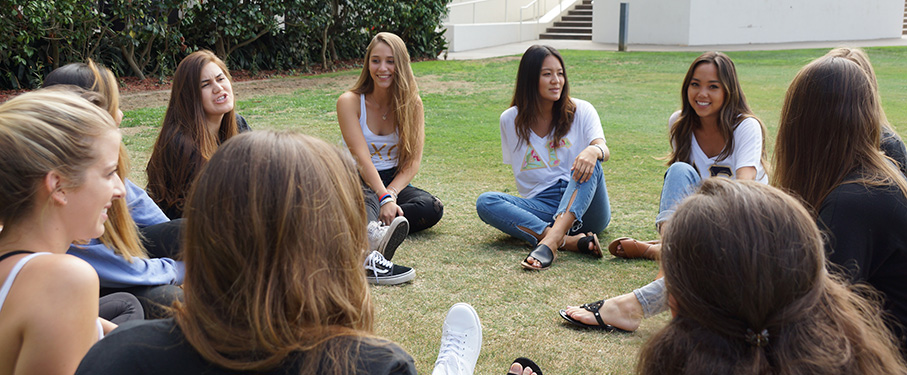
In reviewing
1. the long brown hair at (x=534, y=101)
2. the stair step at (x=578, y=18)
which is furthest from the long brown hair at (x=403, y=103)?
the stair step at (x=578, y=18)

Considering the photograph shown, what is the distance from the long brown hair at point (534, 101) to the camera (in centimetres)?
479

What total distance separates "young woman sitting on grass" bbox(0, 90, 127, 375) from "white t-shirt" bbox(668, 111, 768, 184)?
3.12m

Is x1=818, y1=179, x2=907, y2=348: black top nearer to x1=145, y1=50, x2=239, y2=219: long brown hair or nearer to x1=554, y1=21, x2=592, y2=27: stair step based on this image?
x1=145, y1=50, x2=239, y2=219: long brown hair

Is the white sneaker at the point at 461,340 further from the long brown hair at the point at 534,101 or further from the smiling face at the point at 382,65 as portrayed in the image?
the smiling face at the point at 382,65

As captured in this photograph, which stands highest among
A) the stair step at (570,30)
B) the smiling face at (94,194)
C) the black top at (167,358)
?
the stair step at (570,30)

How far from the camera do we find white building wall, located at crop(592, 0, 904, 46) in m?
21.5

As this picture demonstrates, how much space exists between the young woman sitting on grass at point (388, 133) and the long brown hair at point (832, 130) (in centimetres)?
272

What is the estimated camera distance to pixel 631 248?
437cm

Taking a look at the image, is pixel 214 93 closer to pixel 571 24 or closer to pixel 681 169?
pixel 681 169

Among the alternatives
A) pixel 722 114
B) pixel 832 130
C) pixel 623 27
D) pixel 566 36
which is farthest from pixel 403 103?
pixel 566 36

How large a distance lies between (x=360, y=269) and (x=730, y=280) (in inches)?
29.3

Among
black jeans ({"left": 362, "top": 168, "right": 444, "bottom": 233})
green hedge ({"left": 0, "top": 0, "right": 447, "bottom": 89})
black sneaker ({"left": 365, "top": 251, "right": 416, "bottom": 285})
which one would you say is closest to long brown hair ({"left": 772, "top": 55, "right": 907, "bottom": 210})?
black sneaker ({"left": 365, "top": 251, "right": 416, "bottom": 285})

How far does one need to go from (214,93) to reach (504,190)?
281 centimetres

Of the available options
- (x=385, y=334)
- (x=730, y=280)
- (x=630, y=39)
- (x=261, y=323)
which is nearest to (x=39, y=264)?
(x=261, y=323)
